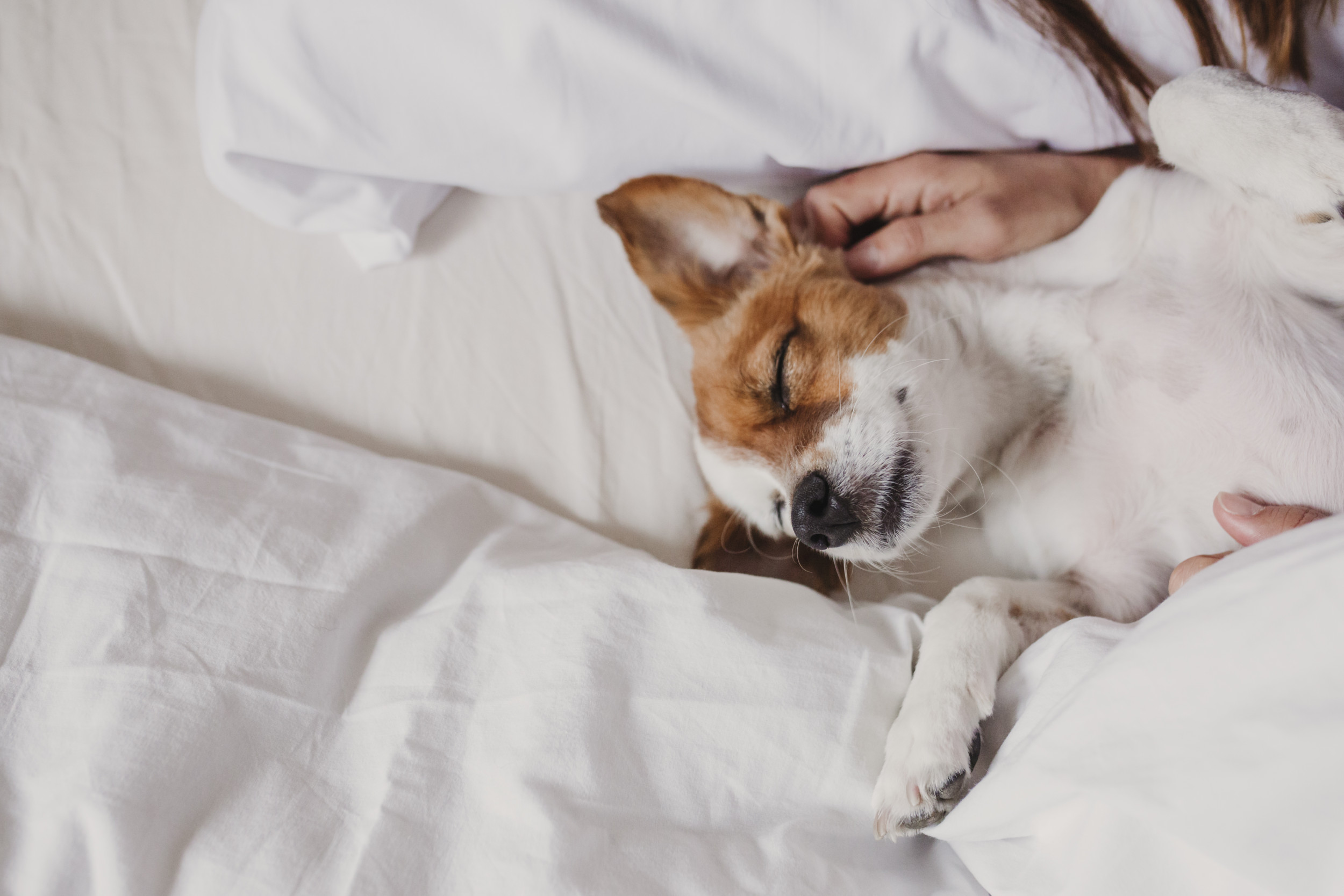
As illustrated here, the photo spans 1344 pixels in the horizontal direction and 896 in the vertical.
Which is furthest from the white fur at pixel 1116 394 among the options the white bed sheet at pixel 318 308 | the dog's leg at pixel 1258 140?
the white bed sheet at pixel 318 308

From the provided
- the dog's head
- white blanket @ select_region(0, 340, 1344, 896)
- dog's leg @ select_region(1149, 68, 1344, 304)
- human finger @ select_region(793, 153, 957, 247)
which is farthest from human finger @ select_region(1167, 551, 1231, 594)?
human finger @ select_region(793, 153, 957, 247)

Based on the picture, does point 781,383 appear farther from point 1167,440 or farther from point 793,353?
point 1167,440

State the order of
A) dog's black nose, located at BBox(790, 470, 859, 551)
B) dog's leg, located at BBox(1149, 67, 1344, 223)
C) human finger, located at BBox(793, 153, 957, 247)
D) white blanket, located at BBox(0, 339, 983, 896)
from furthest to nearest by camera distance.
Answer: human finger, located at BBox(793, 153, 957, 247) < dog's black nose, located at BBox(790, 470, 859, 551) < dog's leg, located at BBox(1149, 67, 1344, 223) < white blanket, located at BBox(0, 339, 983, 896)

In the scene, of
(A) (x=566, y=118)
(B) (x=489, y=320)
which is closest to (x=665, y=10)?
(A) (x=566, y=118)

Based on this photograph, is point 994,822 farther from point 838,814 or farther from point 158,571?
point 158,571

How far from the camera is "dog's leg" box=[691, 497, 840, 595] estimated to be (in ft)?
5.11

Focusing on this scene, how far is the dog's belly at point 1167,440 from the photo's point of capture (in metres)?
1.20

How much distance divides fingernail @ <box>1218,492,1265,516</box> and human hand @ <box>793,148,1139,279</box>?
2.05 ft

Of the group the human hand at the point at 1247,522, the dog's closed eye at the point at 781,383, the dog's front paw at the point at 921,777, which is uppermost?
the human hand at the point at 1247,522

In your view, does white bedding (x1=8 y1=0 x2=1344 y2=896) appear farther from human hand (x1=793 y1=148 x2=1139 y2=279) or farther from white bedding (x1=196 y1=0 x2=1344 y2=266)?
human hand (x1=793 y1=148 x2=1139 y2=279)

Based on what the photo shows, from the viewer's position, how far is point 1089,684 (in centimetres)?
90

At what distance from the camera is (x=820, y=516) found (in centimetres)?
137

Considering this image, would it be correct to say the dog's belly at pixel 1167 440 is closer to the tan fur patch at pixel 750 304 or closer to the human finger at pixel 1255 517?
the human finger at pixel 1255 517

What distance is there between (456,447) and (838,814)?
97cm
